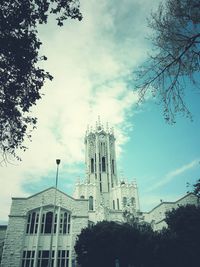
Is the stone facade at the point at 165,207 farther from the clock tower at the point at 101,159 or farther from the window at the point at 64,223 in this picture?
the clock tower at the point at 101,159

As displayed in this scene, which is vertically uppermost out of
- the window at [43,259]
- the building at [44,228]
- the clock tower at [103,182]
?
the clock tower at [103,182]

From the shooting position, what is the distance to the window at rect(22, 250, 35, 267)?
2675cm

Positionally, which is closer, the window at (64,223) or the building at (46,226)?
the building at (46,226)

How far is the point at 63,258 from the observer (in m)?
27.9

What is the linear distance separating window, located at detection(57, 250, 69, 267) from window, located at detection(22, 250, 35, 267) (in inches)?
127

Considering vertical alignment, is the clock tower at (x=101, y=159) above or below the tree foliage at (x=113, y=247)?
above

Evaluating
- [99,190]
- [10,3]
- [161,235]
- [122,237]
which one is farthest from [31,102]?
[99,190]

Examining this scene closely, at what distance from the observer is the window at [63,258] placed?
90.3 ft

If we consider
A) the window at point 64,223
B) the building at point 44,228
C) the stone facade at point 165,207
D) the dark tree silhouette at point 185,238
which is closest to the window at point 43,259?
the building at point 44,228

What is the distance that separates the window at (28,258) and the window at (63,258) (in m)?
3.22

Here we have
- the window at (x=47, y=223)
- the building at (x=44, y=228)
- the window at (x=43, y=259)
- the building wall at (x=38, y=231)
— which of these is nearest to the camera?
the building wall at (x=38, y=231)

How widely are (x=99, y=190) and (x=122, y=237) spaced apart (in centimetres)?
3966

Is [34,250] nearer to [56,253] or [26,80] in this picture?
[56,253]

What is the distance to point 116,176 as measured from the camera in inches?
2756
